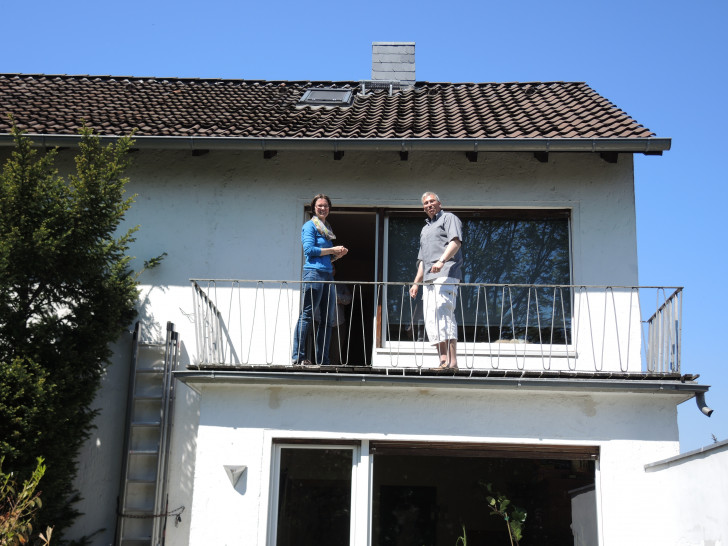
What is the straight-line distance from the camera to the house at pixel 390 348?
333 inches

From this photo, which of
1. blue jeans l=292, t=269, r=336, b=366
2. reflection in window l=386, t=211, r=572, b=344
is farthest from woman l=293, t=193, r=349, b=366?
reflection in window l=386, t=211, r=572, b=344

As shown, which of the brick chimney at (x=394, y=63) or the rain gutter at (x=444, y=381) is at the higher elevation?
the brick chimney at (x=394, y=63)

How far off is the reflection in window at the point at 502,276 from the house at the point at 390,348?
24 millimetres

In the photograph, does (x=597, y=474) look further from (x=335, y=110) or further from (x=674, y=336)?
(x=335, y=110)

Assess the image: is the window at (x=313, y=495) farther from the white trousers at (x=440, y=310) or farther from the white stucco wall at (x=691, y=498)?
the white stucco wall at (x=691, y=498)

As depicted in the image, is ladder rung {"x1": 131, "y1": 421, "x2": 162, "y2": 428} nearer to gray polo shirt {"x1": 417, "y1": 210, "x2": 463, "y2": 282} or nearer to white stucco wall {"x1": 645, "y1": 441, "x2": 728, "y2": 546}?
gray polo shirt {"x1": 417, "y1": 210, "x2": 463, "y2": 282}

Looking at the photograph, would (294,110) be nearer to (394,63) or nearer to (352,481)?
(394,63)

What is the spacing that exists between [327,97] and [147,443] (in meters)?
5.26

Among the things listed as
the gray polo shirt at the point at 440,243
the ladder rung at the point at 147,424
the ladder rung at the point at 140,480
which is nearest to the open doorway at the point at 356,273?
the gray polo shirt at the point at 440,243

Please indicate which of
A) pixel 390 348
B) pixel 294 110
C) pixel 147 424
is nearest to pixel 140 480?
pixel 147 424

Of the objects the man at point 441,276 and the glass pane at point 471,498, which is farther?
the man at point 441,276

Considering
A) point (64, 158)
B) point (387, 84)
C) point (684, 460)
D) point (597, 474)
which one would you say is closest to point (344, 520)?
point (597, 474)

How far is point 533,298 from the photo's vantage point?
9.88 meters

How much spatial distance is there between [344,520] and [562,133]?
459 cm
